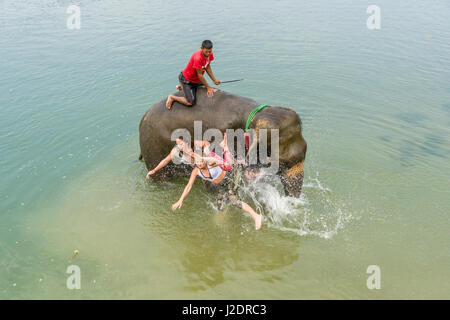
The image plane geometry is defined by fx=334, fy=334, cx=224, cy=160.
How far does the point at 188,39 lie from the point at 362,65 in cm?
809

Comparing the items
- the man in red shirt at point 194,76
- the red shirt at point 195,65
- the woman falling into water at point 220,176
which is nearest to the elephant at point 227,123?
the man in red shirt at point 194,76

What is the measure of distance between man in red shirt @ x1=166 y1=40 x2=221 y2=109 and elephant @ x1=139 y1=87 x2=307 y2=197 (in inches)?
4.8

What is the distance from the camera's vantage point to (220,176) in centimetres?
622

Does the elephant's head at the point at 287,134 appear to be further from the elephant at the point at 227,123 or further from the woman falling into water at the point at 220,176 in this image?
the woman falling into water at the point at 220,176

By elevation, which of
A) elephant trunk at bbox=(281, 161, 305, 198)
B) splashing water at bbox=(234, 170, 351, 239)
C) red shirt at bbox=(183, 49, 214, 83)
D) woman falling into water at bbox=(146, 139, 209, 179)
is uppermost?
red shirt at bbox=(183, 49, 214, 83)

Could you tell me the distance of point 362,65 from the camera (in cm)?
1379

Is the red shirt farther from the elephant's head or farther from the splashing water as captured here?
the splashing water

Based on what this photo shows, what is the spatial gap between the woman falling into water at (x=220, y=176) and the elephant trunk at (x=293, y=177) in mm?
833

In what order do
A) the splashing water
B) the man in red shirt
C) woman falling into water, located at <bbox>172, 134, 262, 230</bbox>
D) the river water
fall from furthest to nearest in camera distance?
1. the splashing water
2. the man in red shirt
3. woman falling into water, located at <bbox>172, 134, 262, 230</bbox>
4. the river water

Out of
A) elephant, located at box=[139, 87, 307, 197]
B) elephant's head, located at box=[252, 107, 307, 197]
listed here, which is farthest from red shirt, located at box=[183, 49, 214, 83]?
elephant's head, located at box=[252, 107, 307, 197]

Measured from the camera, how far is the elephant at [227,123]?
5.86 metres

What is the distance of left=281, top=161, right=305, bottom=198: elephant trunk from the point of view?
20.1 ft

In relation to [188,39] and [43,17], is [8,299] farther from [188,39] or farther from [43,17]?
[43,17]
